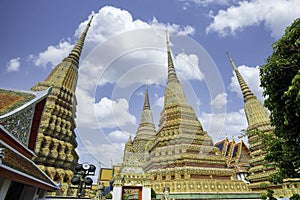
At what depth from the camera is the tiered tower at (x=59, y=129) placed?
19.7 meters

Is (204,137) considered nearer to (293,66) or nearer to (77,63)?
(293,66)

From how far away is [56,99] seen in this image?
78.2ft

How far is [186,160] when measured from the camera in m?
22.5

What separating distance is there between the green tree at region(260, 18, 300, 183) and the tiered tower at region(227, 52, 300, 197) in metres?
14.5

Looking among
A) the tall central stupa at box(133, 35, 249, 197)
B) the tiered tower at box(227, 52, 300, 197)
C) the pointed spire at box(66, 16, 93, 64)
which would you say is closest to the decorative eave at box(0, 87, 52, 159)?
the tall central stupa at box(133, 35, 249, 197)

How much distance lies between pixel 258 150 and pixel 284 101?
22644 millimetres

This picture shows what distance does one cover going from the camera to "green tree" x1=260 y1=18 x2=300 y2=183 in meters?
6.72

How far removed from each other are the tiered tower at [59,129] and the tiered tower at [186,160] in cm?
1026

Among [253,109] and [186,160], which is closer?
[186,160]

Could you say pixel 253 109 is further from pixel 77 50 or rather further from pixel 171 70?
pixel 77 50

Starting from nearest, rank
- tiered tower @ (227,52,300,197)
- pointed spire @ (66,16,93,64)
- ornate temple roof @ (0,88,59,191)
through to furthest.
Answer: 1. ornate temple roof @ (0,88,59,191)
2. tiered tower @ (227,52,300,197)
3. pointed spire @ (66,16,93,64)

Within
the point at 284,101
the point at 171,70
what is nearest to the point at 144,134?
the point at 171,70

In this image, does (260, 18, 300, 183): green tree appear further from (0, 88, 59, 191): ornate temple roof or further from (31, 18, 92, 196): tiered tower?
(31, 18, 92, 196): tiered tower

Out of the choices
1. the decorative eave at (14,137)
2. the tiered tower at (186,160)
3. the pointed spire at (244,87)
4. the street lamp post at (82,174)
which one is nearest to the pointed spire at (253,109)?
the pointed spire at (244,87)
